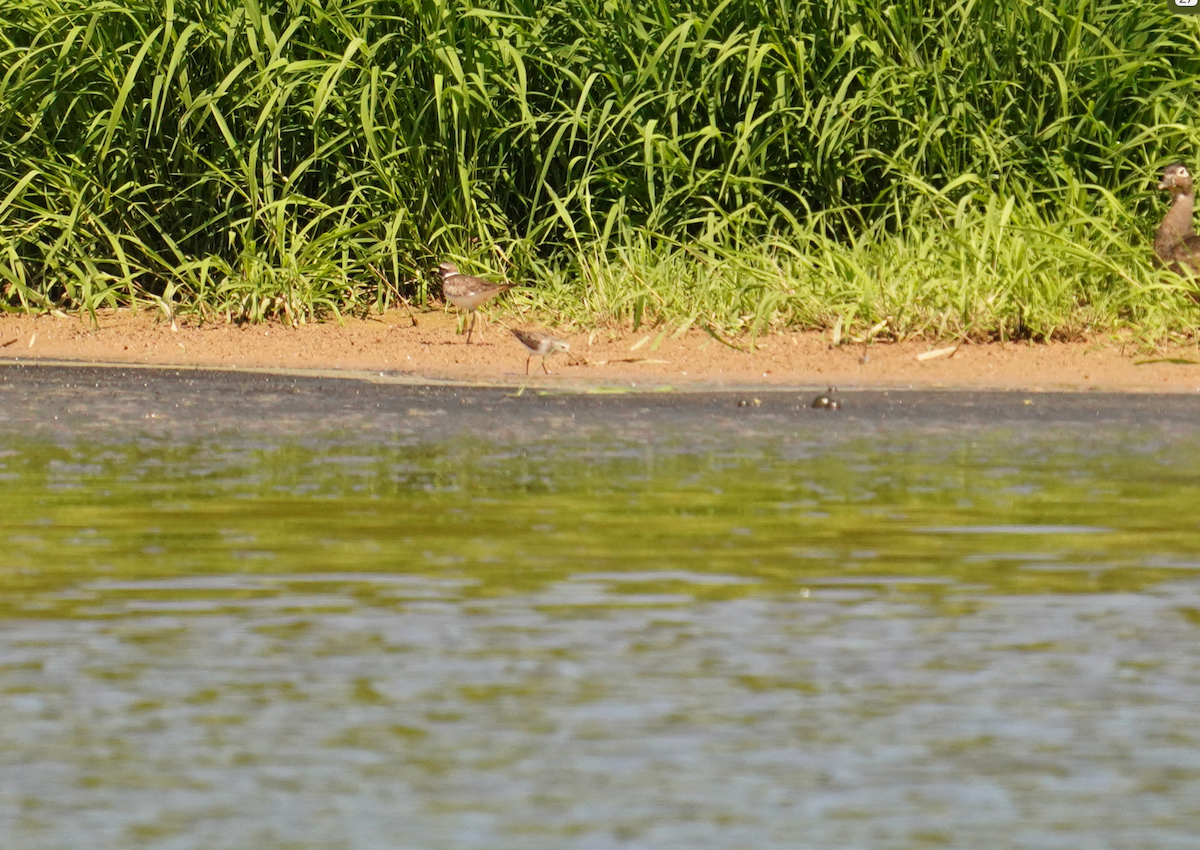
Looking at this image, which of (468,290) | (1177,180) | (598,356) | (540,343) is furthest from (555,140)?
(1177,180)

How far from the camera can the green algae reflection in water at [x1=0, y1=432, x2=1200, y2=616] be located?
5730 mm

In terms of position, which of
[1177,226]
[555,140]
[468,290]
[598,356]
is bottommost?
[598,356]

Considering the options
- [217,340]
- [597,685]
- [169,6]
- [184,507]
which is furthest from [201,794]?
[169,6]

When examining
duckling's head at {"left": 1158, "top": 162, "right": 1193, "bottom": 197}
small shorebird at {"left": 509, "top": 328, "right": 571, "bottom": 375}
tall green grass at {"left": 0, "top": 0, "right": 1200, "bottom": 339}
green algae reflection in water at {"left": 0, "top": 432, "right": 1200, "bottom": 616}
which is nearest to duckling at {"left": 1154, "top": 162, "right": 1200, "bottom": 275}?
duckling's head at {"left": 1158, "top": 162, "right": 1193, "bottom": 197}

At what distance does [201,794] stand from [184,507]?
11.1 ft

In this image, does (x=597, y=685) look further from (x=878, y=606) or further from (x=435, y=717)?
(x=878, y=606)

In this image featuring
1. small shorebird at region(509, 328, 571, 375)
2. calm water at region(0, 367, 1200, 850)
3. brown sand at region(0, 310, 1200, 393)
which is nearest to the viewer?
calm water at region(0, 367, 1200, 850)

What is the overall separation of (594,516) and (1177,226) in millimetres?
6184

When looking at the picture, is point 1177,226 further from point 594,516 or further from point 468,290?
point 594,516

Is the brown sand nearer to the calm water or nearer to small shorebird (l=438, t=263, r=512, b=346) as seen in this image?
small shorebird (l=438, t=263, r=512, b=346)

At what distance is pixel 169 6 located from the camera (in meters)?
13.1

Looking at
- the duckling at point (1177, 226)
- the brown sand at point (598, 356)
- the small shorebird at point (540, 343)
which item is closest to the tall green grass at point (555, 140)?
the duckling at point (1177, 226)

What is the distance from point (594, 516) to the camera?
22.2ft

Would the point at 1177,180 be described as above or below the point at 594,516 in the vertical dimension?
above
